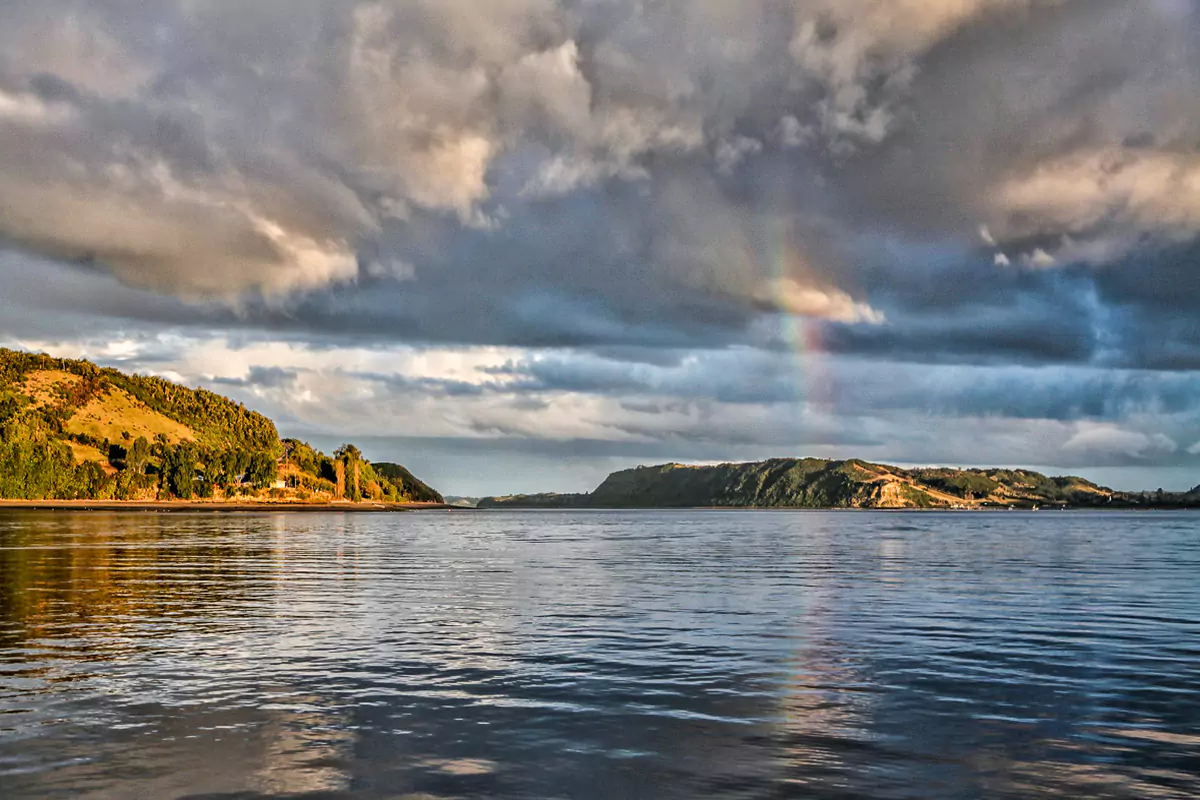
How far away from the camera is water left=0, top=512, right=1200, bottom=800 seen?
1686cm

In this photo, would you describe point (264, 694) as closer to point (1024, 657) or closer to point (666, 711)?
point (666, 711)

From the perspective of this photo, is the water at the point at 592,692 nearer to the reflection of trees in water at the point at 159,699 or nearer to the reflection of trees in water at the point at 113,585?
the reflection of trees in water at the point at 159,699

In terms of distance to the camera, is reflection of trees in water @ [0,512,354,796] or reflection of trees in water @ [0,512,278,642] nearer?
reflection of trees in water @ [0,512,354,796]

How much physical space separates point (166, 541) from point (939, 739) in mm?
103718

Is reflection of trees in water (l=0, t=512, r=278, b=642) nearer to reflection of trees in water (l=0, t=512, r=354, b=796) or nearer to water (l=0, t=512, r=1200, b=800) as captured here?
reflection of trees in water (l=0, t=512, r=354, b=796)

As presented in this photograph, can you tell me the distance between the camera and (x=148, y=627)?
35188mm

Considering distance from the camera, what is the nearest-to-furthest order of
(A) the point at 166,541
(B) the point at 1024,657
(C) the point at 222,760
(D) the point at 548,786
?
1. (D) the point at 548,786
2. (C) the point at 222,760
3. (B) the point at 1024,657
4. (A) the point at 166,541

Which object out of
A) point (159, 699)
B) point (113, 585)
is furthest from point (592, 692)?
point (113, 585)

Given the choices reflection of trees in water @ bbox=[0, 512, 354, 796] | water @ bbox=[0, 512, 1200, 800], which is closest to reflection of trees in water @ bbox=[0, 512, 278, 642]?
reflection of trees in water @ bbox=[0, 512, 354, 796]

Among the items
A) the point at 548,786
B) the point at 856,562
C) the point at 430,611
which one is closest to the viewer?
the point at 548,786

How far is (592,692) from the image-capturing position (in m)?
24.2

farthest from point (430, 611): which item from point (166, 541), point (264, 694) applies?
point (166, 541)

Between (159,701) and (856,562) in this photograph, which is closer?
(159,701)

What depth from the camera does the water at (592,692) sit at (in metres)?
16.9
